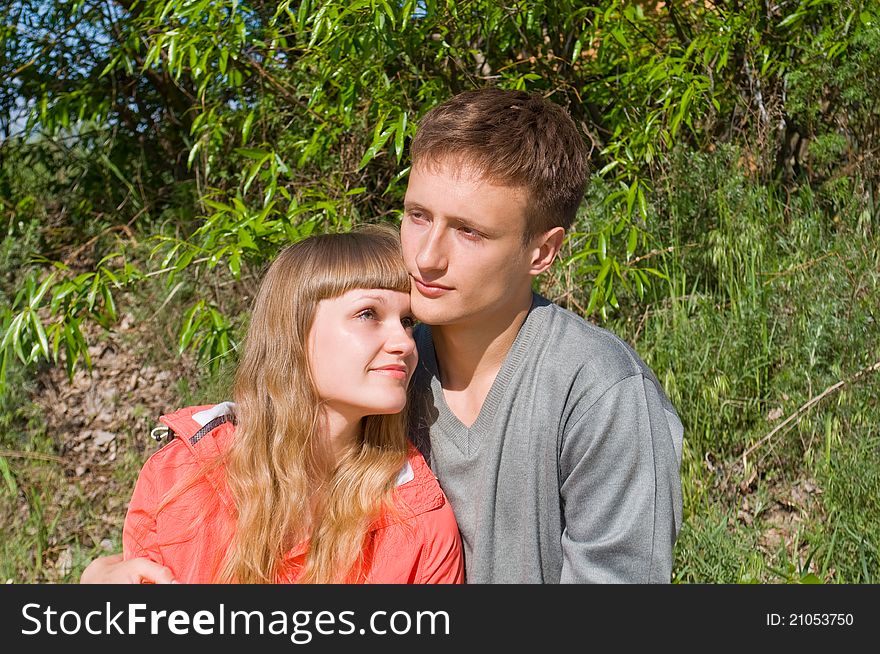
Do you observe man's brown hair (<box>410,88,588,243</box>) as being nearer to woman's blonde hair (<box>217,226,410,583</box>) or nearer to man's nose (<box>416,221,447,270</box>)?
man's nose (<box>416,221,447,270</box>)

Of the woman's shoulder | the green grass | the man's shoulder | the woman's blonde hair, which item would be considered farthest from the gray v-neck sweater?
the green grass

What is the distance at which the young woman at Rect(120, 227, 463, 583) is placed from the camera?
2236mm

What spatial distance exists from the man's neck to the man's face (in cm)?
8

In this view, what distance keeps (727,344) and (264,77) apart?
2.32 metres

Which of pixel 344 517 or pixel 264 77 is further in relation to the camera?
pixel 264 77

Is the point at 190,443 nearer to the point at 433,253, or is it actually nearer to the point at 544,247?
the point at 433,253

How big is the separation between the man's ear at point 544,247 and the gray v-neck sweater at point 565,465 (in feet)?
0.40

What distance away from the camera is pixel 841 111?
410 centimetres

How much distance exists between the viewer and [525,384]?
2242 millimetres

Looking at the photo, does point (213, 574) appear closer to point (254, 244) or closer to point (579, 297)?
point (254, 244)

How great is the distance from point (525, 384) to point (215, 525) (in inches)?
32.5

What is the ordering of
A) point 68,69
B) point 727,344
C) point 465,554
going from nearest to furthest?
1. point 465,554
2. point 727,344
3. point 68,69

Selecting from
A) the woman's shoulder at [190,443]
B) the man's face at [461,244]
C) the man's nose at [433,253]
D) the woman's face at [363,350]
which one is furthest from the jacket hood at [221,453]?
the man's nose at [433,253]

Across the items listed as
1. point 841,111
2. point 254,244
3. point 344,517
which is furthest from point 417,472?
point 841,111
